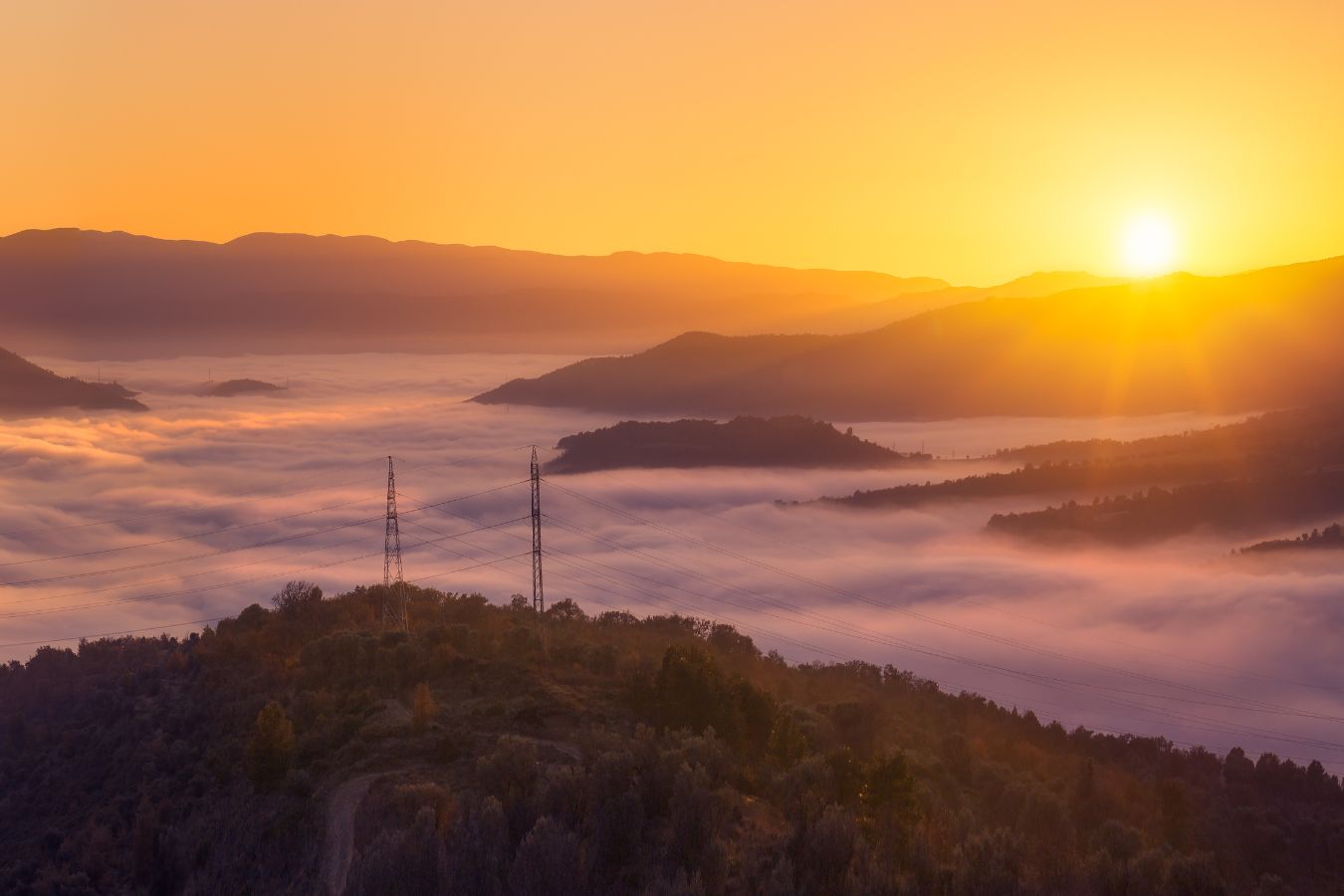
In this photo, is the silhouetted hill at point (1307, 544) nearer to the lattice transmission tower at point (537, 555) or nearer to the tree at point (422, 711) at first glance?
the lattice transmission tower at point (537, 555)

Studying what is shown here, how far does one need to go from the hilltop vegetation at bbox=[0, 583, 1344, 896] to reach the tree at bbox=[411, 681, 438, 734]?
0.09 meters

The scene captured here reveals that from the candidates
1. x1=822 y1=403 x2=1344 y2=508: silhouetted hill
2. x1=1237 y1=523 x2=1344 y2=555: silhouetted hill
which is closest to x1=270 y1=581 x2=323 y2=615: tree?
x1=1237 y1=523 x2=1344 y2=555: silhouetted hill

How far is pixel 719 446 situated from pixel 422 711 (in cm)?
14665

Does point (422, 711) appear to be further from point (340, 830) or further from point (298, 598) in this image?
point (298, 598)

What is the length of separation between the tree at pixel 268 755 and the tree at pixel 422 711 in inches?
109

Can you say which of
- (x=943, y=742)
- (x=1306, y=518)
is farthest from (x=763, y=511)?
(x=943, y=742)

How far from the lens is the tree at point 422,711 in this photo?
28.1 meters

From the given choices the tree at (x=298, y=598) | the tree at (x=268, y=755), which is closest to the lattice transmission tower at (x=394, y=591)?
the tree at (x=298, y=598)

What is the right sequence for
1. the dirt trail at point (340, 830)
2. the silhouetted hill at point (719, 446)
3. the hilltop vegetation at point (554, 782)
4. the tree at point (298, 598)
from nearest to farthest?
1. the hilltop vegetation at point (554, 782)
2. the dirt trail at point (340, 830)
3. the tree at point (298, 598)
4. the silhouetted hill at point (719, 446)

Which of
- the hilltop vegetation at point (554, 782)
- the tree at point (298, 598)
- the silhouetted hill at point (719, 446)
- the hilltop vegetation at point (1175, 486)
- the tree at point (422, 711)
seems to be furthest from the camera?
the silhouetted hill at point (719, 446)

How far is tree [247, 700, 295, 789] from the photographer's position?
27.1 m

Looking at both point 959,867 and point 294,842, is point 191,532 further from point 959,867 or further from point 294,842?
point 959,867

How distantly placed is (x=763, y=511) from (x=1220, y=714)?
3124 inches

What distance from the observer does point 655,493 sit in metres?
159
